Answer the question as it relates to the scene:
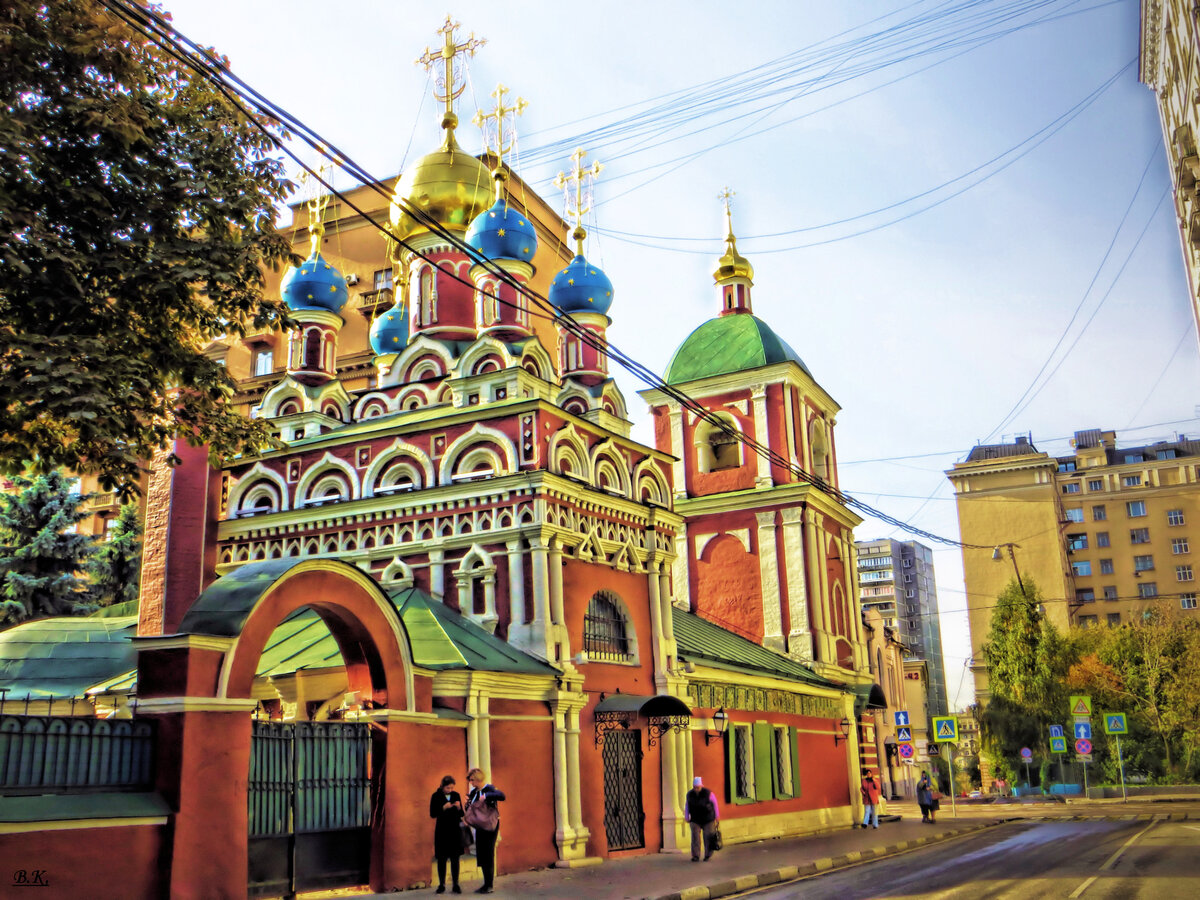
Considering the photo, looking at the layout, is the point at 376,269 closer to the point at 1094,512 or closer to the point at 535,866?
the point at 535,866

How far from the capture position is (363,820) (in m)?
12.0

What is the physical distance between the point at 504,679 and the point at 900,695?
45037 millimetres

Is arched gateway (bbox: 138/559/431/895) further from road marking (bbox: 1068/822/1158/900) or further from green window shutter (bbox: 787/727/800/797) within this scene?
green window shutter (bbox: 787/727/800/797)

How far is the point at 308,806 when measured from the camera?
11328mm

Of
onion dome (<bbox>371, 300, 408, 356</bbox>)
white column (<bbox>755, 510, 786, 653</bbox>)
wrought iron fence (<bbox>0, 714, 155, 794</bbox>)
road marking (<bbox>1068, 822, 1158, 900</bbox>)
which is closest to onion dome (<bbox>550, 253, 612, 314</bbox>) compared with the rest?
onion dome (<bbox>371, 300, 408, 356</bbox>)

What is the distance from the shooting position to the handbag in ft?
38.4

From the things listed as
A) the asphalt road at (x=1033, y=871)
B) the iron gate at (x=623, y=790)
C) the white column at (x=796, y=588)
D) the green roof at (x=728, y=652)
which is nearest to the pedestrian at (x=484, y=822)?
the asphalt road at (x=1033, y=871)

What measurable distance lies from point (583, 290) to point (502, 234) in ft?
10.5

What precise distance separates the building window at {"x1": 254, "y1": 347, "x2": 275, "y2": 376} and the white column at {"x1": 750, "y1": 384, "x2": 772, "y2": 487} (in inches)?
639

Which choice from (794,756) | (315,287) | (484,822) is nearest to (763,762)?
(794,756)

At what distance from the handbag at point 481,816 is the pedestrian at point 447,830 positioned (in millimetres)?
229

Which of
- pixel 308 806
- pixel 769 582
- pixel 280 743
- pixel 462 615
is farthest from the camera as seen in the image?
pixel 769 582

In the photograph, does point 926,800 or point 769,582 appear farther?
point 769,582

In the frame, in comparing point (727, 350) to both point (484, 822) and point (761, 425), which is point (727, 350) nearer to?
point (761, 425)
